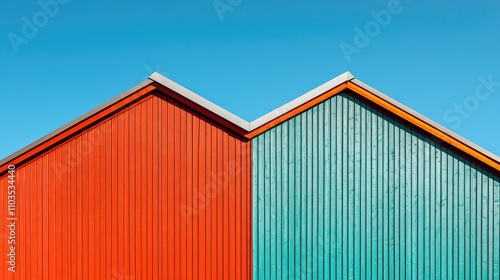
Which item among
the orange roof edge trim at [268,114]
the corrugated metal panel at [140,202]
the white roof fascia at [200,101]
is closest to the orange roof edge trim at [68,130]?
the orange roof edge trim at [268,114]

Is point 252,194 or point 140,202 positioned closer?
point 252,194

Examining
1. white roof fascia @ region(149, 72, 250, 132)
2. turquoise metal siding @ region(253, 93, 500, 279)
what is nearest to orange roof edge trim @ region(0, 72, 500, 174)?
white roof fascia @ region(149, 72, 250, 132)

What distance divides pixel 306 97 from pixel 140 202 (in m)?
4.38

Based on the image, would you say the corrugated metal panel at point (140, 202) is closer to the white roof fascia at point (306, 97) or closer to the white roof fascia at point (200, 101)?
the white roof fascia at point (200, 101)

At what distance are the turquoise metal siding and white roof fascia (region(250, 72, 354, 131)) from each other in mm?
288

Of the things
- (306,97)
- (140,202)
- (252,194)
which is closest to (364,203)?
(252,194)

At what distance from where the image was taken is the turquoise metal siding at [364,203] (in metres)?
8.34

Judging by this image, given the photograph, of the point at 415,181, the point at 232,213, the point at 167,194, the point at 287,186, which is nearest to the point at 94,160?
the point at 167,194

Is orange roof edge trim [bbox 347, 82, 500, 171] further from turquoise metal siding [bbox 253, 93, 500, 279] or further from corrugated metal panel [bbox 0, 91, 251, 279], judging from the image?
corrugated metal panel [bbox 0, 91, 251, 279]

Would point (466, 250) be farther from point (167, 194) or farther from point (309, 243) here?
point (167, 194)

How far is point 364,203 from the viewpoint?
8445 millimetres

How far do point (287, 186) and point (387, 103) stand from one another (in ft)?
9.32

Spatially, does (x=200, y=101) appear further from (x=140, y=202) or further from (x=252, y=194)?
(x=140, y=202)

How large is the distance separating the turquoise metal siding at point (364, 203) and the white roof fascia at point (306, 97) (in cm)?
29
